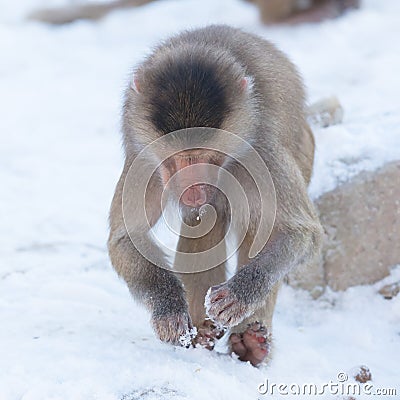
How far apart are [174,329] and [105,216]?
2.52m

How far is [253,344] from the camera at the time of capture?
412 centimetres

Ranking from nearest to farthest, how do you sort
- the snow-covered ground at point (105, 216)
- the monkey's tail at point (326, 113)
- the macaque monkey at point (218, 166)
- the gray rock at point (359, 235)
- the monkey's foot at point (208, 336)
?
the snow-covered ground at point (105, 216) < the macaque monkey at point (218, 166) < the monkey's foot at point (208, 336) < the gray rock at point (359, 235) < the monkey's tail at point (326, 113)

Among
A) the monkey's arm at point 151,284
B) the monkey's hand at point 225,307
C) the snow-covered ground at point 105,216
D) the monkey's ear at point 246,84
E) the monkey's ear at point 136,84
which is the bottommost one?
the snow-covered ground at point 105,216

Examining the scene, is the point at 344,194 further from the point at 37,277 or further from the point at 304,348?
the point at 37,277

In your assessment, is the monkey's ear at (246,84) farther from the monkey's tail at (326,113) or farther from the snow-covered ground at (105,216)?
the monkey's tail at (326,113)

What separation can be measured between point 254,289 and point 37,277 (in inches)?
66.5

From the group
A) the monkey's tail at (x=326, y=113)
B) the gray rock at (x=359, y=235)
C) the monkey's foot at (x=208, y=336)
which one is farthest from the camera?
the monkey's tail at (x=326, y=113)

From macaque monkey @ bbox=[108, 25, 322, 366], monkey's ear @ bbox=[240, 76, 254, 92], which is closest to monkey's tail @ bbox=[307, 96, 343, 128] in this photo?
macaque monkey @ bbox=[108, 25, 322, 366]

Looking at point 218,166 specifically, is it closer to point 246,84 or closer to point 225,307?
point 246,84

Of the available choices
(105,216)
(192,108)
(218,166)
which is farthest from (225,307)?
(105,216)

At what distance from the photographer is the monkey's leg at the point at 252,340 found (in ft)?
13.5

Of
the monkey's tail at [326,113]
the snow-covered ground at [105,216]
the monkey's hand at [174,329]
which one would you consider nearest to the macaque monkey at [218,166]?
the monkey's hand at [174,329]

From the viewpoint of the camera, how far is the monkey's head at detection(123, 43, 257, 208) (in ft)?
12.5

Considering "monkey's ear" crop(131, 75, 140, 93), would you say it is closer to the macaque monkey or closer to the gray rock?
the macaque monkey
